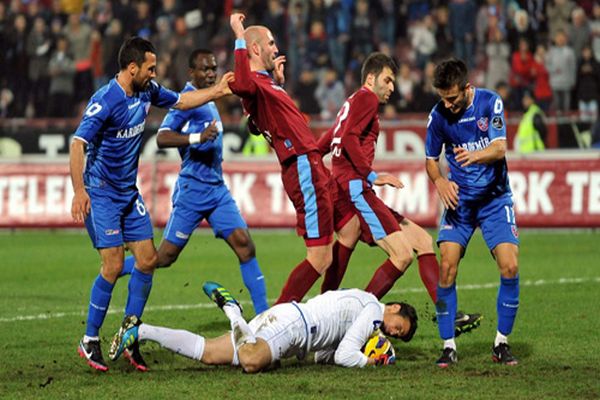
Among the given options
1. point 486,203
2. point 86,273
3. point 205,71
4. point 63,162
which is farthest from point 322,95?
point 486,203

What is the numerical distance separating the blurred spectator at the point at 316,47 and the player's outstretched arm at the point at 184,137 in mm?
14909

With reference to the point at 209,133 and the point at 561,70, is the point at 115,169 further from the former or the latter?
the point at 561,70

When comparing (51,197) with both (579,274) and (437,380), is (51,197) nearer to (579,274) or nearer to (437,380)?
(579,274)

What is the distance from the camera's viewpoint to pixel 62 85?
27.0 meters

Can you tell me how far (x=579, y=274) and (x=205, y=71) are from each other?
564 centimetres

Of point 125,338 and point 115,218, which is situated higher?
point 115,218

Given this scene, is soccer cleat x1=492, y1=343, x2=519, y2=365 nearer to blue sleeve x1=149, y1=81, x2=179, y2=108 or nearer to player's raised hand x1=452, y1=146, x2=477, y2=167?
player's raised hand x1=452, y1=146, x2=477, y2=167

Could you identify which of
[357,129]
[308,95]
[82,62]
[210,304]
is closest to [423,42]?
[308,95]

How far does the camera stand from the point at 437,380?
27.5 ft

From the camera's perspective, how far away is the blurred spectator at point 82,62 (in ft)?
88.8

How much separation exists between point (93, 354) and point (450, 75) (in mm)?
3199

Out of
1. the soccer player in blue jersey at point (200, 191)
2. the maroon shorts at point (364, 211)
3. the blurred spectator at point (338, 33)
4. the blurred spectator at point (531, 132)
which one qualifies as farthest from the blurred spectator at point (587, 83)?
the maroon shorts at point (364, 211)

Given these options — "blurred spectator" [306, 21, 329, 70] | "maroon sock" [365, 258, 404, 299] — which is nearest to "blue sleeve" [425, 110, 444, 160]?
"maroon sock" [365, 258, 404, 299]

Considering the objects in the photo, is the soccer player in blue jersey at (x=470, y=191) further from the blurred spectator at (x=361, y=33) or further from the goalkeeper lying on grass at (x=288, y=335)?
the blurred spectator at (x=361, y=33)
